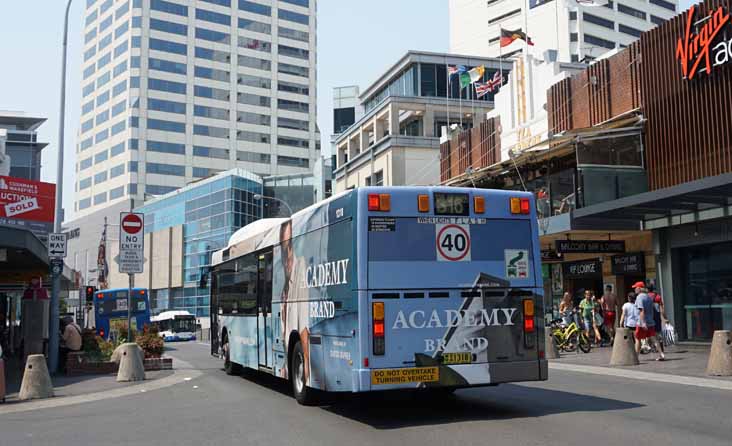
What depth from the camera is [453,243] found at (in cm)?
1026

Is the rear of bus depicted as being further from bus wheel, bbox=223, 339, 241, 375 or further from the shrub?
the shrub

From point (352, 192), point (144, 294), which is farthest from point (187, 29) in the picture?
point (352, 192)

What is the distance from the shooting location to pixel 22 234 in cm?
1797

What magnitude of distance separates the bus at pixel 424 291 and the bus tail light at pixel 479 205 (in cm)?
1

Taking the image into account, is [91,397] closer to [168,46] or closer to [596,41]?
[596,41]

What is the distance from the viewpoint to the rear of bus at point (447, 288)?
9781 mm

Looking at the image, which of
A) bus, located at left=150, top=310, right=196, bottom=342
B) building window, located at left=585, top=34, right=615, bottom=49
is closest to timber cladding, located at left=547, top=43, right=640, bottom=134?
bus, located at left=150, top=310, right=196, bottom=342

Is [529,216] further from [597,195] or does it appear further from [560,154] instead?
[560,154]

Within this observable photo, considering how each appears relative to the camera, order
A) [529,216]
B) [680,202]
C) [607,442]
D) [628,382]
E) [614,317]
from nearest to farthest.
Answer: [607,442] → [529,216] → [628,382] → [680,202] → [614,317]

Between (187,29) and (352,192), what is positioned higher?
(187,29)

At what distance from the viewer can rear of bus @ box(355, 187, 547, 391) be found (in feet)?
32.1

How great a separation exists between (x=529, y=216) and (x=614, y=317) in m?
15.0

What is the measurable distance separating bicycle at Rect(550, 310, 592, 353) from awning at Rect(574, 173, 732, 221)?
11.2 feet

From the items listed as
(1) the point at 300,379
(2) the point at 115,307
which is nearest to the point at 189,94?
(2) the point at 115,307
